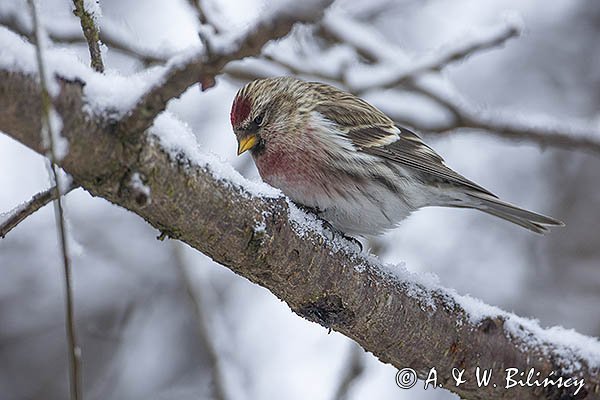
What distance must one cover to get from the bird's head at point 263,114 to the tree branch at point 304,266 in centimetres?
88

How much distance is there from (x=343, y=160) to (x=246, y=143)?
0.40 meters

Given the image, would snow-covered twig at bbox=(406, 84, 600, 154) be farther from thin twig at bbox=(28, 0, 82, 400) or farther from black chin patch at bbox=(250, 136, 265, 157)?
thin twig at bbox=(28, 0, 82, 400)

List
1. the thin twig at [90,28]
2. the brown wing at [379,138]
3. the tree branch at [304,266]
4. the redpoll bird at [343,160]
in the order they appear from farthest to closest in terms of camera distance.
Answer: the brown wing at [379,138]
the redpoll bird at [343,160]
the thin twig at [90,28]
the tree branch at [304,266]

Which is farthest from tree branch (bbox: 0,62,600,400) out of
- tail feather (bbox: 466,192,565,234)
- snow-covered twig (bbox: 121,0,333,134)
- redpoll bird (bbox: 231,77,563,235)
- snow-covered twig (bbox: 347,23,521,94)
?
snow-covered twig (bbox: 347,23,521,94)

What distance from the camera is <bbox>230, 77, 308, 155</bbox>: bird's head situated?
3.05m

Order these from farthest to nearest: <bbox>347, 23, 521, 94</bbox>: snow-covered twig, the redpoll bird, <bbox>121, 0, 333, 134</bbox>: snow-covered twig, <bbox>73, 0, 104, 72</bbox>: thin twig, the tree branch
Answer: <bbox>347, 23, 521, 94</bbox>: snow-covered twig → the redpoll bird → <bbox>73, 0, 104, 72</bbox>: thin twig → the tree branch → <bbox>121, 0, 333, 134</bbox>: snow-covered twig

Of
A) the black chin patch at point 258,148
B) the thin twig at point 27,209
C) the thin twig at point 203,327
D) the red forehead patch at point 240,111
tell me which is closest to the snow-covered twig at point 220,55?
the thin twig at point 27,209

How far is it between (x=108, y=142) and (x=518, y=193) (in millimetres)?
5744

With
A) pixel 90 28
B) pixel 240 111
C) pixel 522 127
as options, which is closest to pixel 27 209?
pixel 90 28

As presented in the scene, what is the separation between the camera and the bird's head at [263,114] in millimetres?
3049

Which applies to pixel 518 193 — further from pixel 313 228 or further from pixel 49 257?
pixel 313 228

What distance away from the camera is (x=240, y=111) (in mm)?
3143

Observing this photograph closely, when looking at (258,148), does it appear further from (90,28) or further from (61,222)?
(61,222)

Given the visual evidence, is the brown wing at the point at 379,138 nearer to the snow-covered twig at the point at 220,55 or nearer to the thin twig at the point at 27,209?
the thin twig at the point at 27,209
